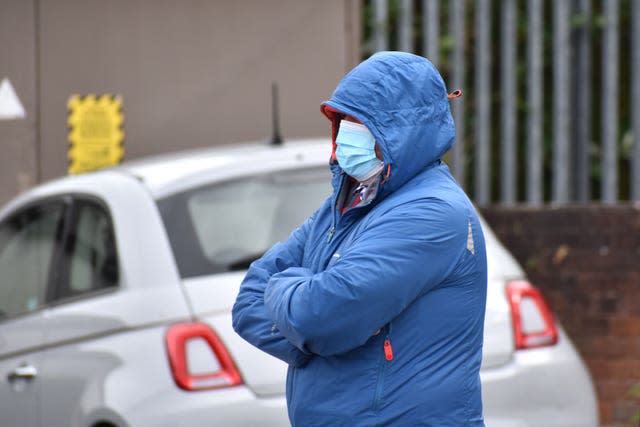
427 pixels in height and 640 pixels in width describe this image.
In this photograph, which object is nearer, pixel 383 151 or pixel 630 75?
pixel 383 151

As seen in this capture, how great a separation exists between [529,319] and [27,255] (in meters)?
2.10

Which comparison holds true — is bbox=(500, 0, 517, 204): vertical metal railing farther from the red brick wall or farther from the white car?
the white car

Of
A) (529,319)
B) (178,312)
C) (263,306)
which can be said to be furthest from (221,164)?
(263,306)

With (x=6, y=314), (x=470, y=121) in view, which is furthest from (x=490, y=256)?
(x=470, y=121)

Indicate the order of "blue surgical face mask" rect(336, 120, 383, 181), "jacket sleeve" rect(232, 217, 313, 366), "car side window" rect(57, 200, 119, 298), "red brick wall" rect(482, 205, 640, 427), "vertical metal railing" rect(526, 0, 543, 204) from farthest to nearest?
"vertical metal railing" rect(526, 0, 543, 204)
"red brick wall" rect(482, 205, 640, 427)
"car side window" rect(57, 200, 119, 298)
"jacket sleeve" rect(232, 217, 313, 366)
"blue surgical face mask" rect(336, 120, 383, 181)

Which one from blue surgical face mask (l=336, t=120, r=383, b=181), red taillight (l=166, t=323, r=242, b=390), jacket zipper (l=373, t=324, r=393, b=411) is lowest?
red taillight (l=166, t=323, r=242, b=390)

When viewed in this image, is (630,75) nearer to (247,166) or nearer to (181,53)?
(181,53)

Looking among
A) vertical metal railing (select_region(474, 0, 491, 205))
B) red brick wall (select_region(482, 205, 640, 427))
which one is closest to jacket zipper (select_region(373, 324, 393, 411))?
red brick wall (select_region(482, 205, 640, 427))

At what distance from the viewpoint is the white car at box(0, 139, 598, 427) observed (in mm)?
4215

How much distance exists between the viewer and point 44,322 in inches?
190

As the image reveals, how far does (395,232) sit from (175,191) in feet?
7.10

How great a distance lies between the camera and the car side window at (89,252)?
4.68m

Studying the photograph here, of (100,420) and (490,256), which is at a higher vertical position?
(490,256)

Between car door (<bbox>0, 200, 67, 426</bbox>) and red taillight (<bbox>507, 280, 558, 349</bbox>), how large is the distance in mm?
1804
